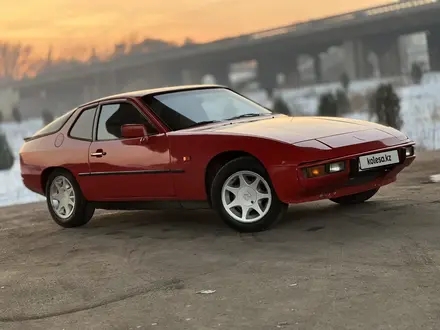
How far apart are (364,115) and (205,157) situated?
68.2ft

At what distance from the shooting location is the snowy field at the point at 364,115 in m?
18.0

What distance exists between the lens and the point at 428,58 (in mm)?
41438

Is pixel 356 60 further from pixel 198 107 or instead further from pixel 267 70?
pixel 198 107

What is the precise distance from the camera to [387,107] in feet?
66.7

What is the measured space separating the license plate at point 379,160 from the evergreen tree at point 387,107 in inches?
588

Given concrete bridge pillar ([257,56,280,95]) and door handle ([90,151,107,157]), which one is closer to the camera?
door handle ([90,151,107,157])

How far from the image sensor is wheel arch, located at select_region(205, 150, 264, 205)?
5747 mm

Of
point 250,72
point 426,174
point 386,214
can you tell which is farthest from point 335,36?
point 386,214

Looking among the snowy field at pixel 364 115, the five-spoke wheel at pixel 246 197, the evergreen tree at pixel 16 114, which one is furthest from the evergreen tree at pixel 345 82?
the five-spoke wheel at pixel 246 197

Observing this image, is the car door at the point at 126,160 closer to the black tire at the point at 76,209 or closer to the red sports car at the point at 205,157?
the red sports car at the point at 205,157

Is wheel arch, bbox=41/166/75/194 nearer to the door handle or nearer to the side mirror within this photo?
the door handle

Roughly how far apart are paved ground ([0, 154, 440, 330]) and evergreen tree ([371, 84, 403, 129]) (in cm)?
1371

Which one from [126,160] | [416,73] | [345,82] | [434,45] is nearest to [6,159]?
[345,82]

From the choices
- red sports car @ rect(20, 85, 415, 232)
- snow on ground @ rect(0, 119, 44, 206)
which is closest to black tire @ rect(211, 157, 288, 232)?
red sports car @ rect(20, 85, 415, 232)
